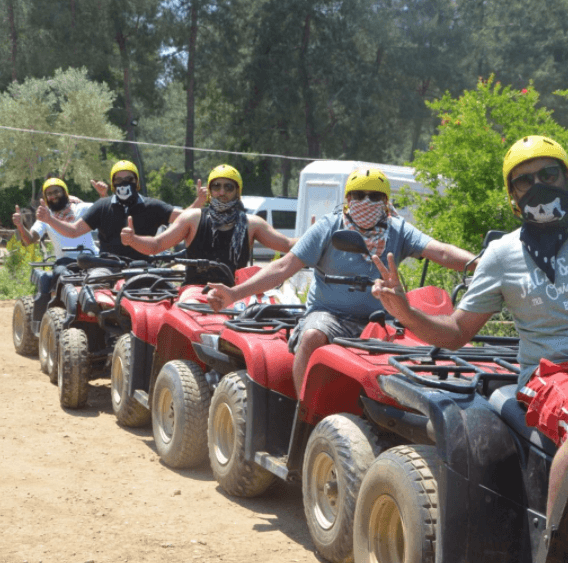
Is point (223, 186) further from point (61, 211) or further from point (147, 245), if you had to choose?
point (61, 211)

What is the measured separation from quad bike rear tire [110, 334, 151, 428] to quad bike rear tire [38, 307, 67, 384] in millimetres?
1710

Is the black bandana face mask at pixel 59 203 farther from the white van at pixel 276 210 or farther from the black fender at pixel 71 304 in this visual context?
the white van at pixel 276 210

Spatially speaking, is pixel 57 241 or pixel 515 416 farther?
pixel 57 241

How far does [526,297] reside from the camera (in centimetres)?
332

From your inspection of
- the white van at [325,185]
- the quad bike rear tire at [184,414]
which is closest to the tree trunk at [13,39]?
the white van at [325,185]

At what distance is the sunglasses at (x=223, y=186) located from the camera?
725 cm

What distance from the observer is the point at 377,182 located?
16.8 ft

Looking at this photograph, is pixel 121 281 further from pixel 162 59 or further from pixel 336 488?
pixel 162 59

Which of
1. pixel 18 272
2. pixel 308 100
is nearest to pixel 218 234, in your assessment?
pixel 18 272

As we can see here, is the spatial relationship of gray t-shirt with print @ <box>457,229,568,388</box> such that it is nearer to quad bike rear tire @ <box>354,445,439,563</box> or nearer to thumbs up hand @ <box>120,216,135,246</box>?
quad bike rear tire @ <box>354,445,439,563</box>

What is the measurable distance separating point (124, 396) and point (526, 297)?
4.56 metres

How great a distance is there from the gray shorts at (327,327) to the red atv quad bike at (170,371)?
1.03 meters

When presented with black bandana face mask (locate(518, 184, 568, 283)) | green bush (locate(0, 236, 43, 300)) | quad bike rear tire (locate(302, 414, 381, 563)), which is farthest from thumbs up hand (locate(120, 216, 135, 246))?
green bush (locate(0, 236, 43, 300))

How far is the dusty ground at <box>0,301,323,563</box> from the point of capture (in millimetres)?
4695
